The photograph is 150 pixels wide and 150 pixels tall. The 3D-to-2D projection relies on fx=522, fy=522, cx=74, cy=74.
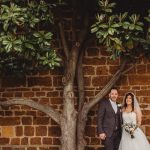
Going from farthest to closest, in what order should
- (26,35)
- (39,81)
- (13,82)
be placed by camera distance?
(13,82) → (39,81) → (26,35)

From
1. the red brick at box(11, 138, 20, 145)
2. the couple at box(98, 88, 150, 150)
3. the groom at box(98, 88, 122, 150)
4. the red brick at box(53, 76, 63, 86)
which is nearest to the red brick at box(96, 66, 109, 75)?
the red brick at box(53, 76, 63, 86)

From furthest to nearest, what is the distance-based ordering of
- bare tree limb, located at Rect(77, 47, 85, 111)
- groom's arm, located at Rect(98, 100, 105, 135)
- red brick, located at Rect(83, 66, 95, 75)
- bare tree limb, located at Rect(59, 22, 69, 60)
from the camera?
red brick, located at Rect(83, 66, 95, 75) → bare tree limb, located at Rect(77, 47, 85, 111) → bare tree limb, located at Rect(59, 22, 69, 60) → groom's arm, located at Rect(98, 100, 105, 135)

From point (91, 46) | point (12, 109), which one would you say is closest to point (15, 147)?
point (12, 109)

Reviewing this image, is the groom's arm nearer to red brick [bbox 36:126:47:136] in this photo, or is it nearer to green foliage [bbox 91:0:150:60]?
green foliage [bbox 91:0:150:60]

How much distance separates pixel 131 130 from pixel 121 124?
218 mm

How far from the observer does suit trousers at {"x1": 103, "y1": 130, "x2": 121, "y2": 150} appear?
934 cm

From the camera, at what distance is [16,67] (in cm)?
946

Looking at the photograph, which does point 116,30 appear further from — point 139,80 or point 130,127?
point 139,80

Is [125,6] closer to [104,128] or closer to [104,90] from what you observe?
[104,90]

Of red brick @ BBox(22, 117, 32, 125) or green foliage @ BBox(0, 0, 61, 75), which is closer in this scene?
green foliage @ BBox(0, 0, 61, 75)

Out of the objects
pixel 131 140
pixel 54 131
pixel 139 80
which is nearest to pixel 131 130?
pixel 131 140

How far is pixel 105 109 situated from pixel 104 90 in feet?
1.64

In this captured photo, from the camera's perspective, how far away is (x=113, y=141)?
943 centimetres

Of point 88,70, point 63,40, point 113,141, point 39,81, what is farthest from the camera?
point 39,81
